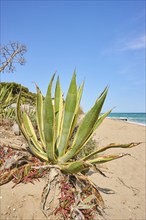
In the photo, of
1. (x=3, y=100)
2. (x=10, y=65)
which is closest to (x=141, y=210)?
(x=3, y=100)

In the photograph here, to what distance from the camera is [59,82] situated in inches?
106

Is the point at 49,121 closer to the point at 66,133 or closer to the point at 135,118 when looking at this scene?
the point at 66,133

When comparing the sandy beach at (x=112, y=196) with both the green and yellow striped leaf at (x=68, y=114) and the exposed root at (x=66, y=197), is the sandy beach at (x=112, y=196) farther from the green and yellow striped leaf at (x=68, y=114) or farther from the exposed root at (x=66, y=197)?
the green and yellow striped leaf at (x=68, y=114)

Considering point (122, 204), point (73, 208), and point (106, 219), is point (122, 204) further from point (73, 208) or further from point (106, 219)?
point (73, 208)

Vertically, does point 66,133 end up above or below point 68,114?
below

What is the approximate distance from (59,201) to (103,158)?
2.08 feet

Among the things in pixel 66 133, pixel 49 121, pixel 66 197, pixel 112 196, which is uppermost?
pixel 49 121

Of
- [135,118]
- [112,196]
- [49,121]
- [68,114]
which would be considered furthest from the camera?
[135,118]

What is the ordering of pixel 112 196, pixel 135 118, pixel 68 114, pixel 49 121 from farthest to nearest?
1. pixel 135 118
2. pixel 112 196
3. pixel 68 114
4. pixel 49 121

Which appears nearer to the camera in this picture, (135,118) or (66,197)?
(66,197)

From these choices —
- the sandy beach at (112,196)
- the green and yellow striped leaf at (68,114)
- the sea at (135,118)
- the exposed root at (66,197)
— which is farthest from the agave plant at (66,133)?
the sea at (135,118)

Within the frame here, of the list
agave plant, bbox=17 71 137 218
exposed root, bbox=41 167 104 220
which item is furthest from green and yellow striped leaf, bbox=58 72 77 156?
exposed root, bbox=41 167 104 220

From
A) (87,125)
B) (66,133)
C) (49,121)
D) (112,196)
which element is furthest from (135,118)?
(49,121)

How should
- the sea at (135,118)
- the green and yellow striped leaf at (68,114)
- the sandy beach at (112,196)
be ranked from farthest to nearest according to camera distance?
1. the sea at (135,118)
2. the green and yellow striped leaf at (68,114)
3. the sandy beach at (112,196)
